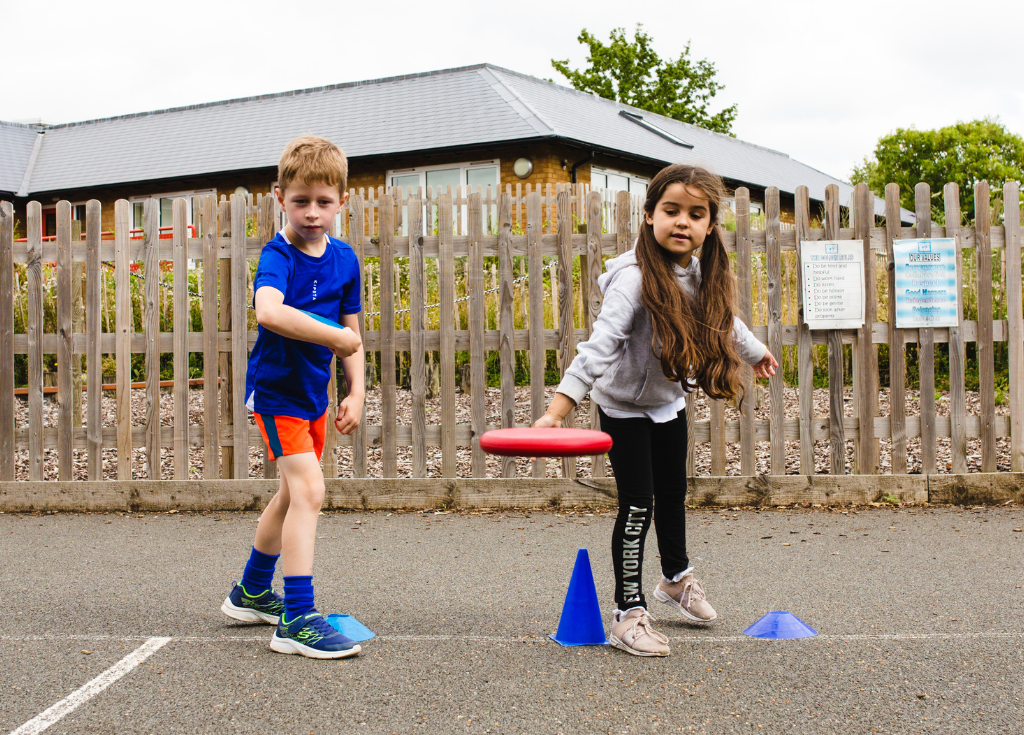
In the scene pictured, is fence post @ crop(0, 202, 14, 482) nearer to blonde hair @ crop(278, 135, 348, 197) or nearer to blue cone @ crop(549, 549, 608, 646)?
blonde hair @ crop(278, 135, 348, 197)

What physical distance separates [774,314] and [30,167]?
28.9 m

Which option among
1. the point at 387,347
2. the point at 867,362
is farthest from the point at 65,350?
the point at 867,362

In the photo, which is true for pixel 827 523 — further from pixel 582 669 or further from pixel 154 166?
pixel 154 166

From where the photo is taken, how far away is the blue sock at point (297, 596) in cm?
317

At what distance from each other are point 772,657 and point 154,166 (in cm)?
2667

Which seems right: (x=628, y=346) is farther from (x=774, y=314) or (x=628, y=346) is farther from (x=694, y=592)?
(x=774, y=314)

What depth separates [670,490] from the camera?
139 inches

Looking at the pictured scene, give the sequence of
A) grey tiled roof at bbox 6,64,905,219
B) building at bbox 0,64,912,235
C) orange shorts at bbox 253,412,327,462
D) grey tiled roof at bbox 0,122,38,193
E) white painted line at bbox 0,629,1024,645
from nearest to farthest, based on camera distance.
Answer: orange shorts at bbox 253,412,327,462 < white painted line at bbox 0,629,1024,645 < building at bbox 0,64,912,235 < grey tiled roof at bbox 6,64,905,219 < grey tiled roof at bbox 0,122,38,193

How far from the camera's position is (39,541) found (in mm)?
5102

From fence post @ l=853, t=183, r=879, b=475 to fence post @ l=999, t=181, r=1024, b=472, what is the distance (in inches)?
34.3

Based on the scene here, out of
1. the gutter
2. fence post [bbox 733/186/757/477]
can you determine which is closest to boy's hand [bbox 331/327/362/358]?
fence post [bbox 733/186/757/477]

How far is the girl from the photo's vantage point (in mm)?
3162

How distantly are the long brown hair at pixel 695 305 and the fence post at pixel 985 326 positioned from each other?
10.7 feet

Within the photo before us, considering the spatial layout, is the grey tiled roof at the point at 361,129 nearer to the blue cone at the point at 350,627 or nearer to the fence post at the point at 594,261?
the fence post at the point at 594,261
